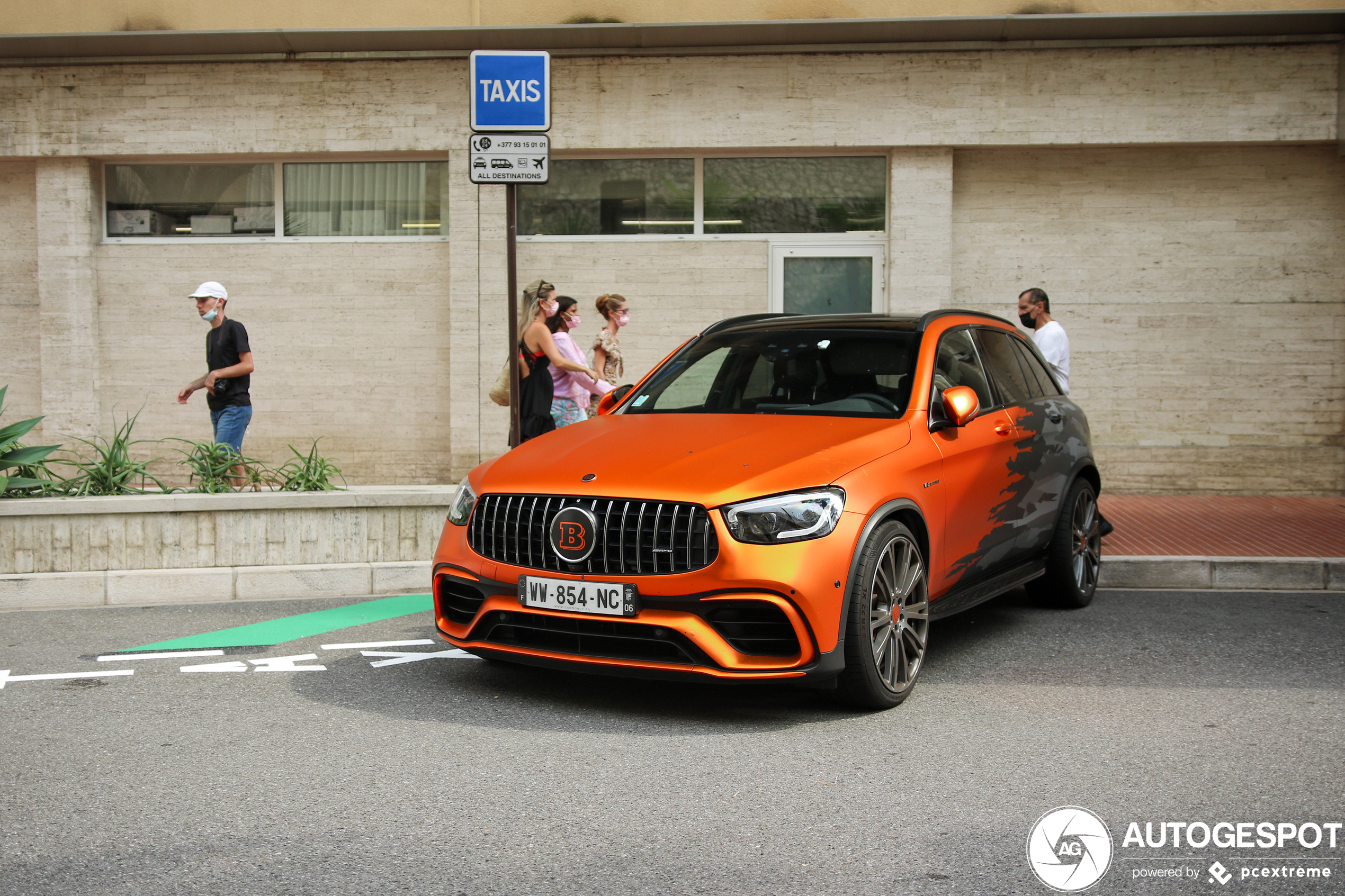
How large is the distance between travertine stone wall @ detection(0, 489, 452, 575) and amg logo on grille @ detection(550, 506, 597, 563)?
3052mm

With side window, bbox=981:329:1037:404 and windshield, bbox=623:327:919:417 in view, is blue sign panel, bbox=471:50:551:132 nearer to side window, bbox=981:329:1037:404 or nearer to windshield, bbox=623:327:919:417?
windshield, bbox=623:327:919:417

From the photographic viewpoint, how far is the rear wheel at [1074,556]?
262 inches

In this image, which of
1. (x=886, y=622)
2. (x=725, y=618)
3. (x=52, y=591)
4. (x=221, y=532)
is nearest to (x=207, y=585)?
(x=221, y=532)

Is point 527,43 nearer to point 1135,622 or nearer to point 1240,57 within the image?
point 1240,57

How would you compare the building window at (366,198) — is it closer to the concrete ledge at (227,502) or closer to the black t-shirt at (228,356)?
the black t-shirt at (228,356)

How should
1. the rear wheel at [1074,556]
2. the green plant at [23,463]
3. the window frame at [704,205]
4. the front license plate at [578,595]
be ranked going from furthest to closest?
the window frame at [704,205], the green plant at [23,463], the rear wheel at [1074,556], the front license plate at [578,595]

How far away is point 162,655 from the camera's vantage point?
5.80m

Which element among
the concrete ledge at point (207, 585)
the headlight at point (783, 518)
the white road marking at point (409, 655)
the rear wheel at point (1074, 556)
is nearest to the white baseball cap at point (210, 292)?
the concrete ledge at point (207, 585)

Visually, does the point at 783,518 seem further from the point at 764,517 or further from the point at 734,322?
the point at 734,322

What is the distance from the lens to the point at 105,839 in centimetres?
342

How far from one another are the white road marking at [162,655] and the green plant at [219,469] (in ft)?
6.67

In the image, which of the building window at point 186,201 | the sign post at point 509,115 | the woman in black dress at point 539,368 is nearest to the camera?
the sign post at point 509,115

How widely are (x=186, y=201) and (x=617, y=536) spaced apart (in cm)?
1032

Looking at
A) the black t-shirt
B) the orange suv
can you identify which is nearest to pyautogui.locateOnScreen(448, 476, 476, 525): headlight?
the orange suv
